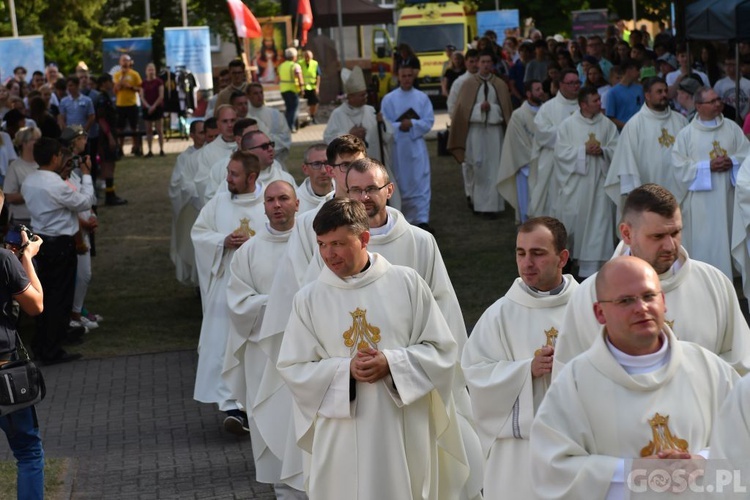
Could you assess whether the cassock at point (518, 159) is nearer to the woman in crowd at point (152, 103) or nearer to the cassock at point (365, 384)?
the cassock at point (365, 384)

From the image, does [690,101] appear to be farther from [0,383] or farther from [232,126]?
[0,383]

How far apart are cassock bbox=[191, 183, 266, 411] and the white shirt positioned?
2.41 m

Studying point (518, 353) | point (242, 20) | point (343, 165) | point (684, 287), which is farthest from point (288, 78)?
point (684, 287)

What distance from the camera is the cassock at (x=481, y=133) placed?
17141mm

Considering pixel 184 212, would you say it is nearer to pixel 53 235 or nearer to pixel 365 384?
pixel 53 235

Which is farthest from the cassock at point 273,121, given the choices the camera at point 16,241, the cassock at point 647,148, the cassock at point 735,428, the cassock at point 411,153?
the cassock at point 735,428

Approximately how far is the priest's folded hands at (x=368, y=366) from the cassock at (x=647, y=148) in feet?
23.0

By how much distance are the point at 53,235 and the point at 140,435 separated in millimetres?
2811

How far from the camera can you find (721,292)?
5.29 metres

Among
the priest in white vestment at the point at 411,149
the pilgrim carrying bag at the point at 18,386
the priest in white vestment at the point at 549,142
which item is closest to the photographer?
the pilgrim carrying bag at the point at 18,386

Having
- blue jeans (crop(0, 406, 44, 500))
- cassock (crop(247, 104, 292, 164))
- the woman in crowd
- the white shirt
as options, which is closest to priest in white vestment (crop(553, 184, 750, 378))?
blue jeans (crop(0, 406, 44, 500))

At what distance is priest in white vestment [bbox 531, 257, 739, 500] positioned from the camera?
13.5ft

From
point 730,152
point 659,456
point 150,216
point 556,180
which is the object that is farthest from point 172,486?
point 150,216

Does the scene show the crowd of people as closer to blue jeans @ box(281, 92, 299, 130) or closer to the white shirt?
the white shirt
